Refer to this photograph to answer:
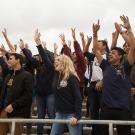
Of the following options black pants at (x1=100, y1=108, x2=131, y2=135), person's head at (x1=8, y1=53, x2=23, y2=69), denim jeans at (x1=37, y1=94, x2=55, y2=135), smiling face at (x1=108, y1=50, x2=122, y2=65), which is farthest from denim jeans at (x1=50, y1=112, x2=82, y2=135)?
denim jeans at (x1=37, y1=94, x2=55, y2=135)

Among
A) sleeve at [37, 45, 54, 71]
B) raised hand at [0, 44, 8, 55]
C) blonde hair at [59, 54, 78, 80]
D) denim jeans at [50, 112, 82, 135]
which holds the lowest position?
denim jeans at [50, 112, 82, 135]

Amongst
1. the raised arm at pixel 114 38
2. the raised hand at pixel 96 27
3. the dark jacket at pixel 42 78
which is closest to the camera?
the raised hand at pixel 96 27

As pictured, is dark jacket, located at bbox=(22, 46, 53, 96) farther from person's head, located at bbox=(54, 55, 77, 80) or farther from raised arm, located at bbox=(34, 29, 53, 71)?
person's head, located at bbox=(54, 55, 77, 80)

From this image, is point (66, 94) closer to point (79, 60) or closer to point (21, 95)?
point (21, 95)

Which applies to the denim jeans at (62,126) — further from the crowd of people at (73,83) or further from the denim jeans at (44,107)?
the denim jeans at (44,107)

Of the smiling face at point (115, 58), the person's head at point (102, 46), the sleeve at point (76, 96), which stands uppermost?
the person's head at point (102, 46)

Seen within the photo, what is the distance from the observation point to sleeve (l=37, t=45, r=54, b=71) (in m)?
7.84

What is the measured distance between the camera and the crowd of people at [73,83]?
6.63 meters

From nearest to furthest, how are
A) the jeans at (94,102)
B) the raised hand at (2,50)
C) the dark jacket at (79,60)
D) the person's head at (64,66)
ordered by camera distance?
1. the person's head at (64,66)
2. the jeans at (94,102)
3. the dark jacket at (79,60)
4. the raised hand at (2,50)

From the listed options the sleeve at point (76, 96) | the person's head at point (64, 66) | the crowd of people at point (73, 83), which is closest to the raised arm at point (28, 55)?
the crowd of people at point (73, 83)

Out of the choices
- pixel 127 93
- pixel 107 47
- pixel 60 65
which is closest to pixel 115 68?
pixel 127 93

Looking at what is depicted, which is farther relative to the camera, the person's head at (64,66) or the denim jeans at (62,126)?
the person's head at (64,66)

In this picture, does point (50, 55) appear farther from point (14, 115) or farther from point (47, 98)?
point (14, 115)

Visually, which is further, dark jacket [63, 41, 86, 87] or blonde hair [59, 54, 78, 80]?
dark jacket [63, 41, 86, 87]
